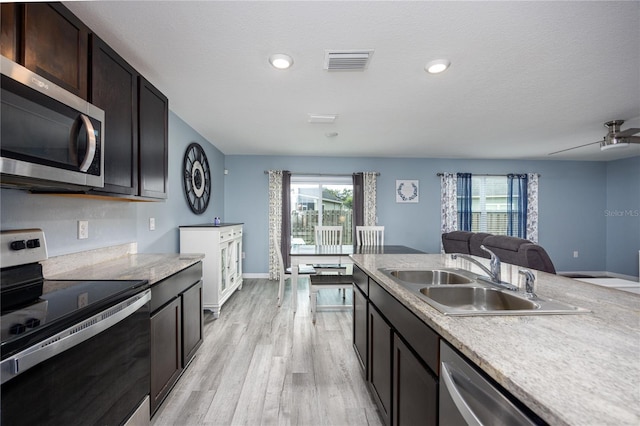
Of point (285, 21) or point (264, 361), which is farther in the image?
point (264, 361)

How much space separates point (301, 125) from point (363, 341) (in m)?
2.65

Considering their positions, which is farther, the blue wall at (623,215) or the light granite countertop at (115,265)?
the blue wall at (623,215)

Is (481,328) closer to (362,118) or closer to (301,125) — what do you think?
(362,118)

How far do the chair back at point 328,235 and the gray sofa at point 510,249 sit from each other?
6.58ft

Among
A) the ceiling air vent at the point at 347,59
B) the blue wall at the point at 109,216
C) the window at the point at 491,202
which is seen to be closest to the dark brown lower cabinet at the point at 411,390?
the ceiling air vent at the point at 347,59

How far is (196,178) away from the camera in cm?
374

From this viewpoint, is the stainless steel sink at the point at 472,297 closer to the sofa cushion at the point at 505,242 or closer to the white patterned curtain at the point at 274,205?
the sofa cushion at the point at 505,242

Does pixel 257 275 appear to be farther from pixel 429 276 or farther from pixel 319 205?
pixel 429 276

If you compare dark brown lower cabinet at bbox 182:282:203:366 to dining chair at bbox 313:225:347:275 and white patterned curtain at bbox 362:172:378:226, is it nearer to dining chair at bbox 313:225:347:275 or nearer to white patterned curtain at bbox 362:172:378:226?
dining chair at bbox 313:225:347:275

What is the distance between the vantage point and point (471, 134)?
3.93 m

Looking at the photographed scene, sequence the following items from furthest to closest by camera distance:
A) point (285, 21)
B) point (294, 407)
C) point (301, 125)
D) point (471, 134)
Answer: point (471, 134)
point (301, 125)
point (294, 407)
point (285, 21)

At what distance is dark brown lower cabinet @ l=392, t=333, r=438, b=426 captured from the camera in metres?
0.96

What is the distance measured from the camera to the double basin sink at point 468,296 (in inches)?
37.5

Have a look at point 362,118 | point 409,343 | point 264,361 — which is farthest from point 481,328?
point 362,118
